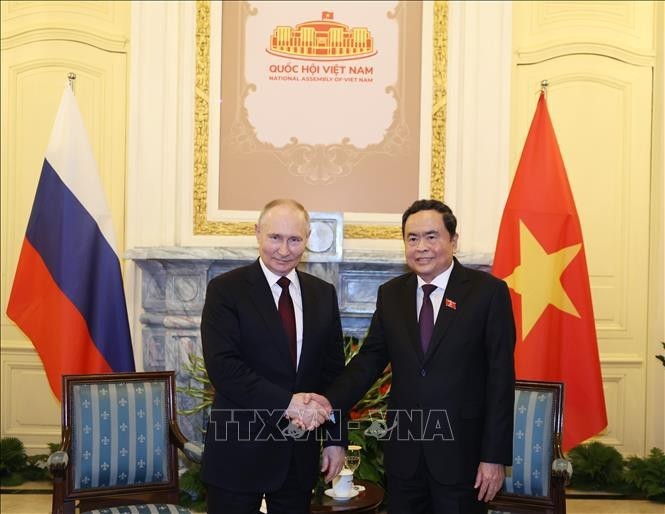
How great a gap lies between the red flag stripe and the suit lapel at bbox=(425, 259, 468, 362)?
2321mm

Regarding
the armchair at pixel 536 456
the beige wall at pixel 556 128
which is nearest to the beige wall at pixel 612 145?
the beige wall at pixel 556 128

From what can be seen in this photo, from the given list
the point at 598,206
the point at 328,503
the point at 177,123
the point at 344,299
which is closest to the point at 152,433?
the point at 328,503

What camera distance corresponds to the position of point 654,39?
5.03 meters

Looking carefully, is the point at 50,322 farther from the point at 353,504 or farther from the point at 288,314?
the point at 288,314

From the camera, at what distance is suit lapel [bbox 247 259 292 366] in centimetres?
237

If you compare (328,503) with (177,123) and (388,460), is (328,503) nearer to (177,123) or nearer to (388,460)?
(388,460)

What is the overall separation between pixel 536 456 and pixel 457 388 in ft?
3.01

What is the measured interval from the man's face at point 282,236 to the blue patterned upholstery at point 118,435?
1.07 m

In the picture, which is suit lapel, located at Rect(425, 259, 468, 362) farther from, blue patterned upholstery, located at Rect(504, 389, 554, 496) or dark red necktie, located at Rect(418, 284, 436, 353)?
blue patterned upholstery, located at Rect(504, 389, 554, 496)

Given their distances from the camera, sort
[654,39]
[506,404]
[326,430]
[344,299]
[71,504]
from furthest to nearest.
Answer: [654,39]
[344,299]
[71,504]
[326,430]
[506,404]

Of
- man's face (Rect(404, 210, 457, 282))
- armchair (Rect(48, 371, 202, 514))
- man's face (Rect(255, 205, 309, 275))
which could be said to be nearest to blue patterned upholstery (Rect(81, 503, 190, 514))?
armchair (Rect(48, 371, 202, 514))

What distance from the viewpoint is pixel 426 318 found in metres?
2.44

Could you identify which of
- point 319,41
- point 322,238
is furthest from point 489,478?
point 319,41

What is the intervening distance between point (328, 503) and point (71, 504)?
0.99 metres
